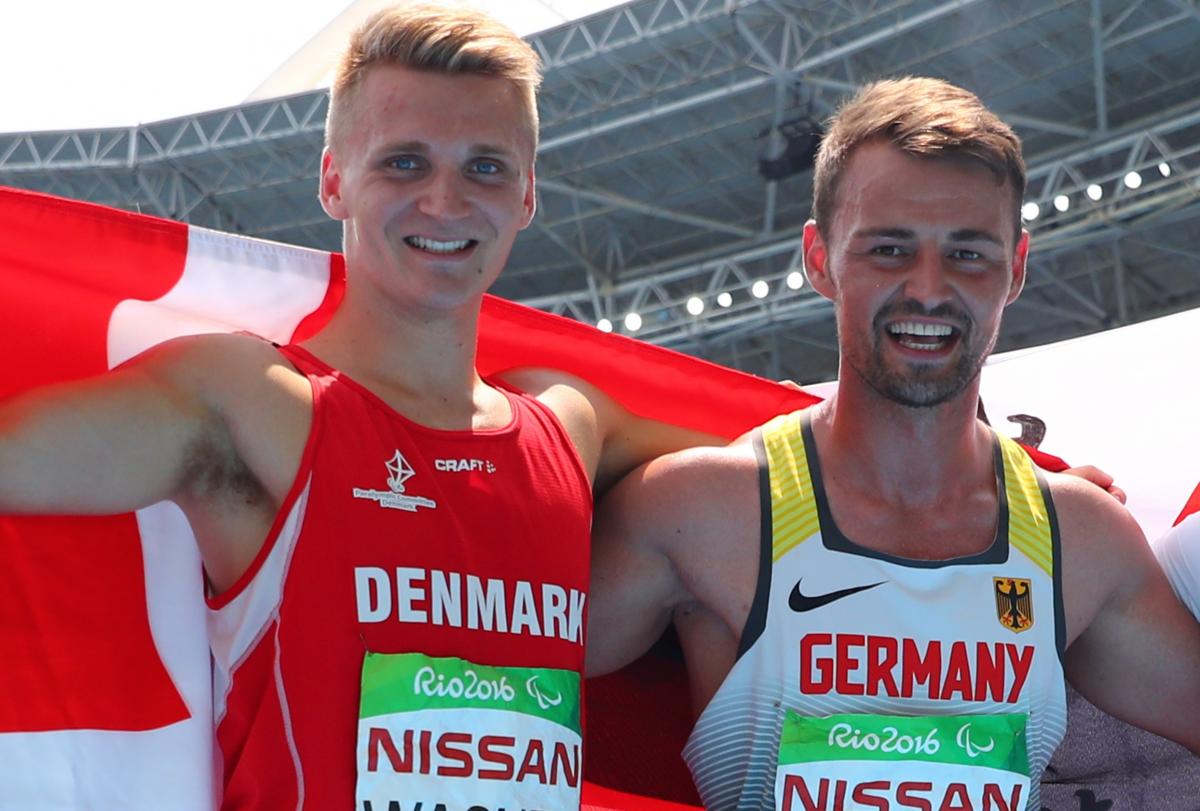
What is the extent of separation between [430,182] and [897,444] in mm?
965

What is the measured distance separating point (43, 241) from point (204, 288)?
0.96 feet

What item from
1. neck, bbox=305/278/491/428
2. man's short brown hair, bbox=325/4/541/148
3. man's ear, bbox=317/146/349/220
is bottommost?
neck, bbox=305/278/491/428

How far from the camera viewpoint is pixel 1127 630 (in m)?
2.60

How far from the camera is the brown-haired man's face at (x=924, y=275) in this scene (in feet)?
8.00

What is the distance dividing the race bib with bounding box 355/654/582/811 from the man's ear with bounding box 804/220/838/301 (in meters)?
0.95

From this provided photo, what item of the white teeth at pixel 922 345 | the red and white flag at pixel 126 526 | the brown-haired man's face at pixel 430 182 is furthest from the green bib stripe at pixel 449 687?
the white teeth at pixel 922 345

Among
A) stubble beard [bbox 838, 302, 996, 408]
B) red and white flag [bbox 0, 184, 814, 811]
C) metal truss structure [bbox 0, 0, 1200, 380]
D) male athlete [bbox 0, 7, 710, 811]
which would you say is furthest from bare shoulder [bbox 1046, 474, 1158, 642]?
metal truss structure [bbox 0, 0, 1200, 380]

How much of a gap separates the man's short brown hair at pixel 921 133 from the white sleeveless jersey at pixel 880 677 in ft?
1.81

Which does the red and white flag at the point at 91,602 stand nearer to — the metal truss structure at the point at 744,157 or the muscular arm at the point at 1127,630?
the muscular arm at the point at 1127,630

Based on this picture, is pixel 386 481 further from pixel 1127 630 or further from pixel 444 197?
pixel 1127 630

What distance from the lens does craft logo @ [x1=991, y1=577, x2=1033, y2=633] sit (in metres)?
2.45

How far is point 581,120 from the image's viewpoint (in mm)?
13648

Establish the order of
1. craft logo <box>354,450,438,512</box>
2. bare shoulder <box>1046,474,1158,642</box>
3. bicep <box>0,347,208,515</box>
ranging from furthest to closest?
bare shoulder <box>1046,474,1158,642</box>
craft logo <box>354,450,438,512</box>
bicep <box>0,347,208,515</box>

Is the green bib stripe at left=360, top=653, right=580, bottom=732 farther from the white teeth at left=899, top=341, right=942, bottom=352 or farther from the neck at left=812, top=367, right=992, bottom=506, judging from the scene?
the white teeth at left=899, top=341, right=942, bottom=352
